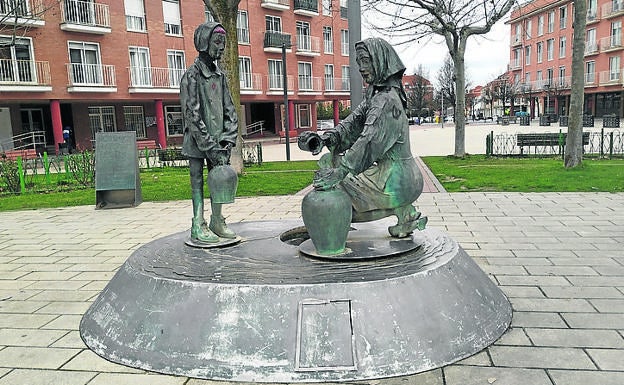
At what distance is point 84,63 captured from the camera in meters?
27.0

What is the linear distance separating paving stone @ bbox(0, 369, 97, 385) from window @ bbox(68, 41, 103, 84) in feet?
84.9

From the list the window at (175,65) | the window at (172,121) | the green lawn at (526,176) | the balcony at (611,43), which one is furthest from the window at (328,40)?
the balcony at (611,43)

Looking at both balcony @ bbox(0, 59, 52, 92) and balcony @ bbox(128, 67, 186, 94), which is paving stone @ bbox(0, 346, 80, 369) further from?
balcony @ bbox(128, 67, 186, 94)

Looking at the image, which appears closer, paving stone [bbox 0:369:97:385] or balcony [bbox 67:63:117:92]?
paving stone [bbox 0:369:97:385]

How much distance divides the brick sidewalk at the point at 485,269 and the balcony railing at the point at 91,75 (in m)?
18.2

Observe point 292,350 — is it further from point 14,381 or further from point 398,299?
point 14,381

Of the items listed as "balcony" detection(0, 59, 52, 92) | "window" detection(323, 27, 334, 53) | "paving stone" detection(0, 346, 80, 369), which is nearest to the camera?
"paving stone" detection(0, 346, 80, 369)

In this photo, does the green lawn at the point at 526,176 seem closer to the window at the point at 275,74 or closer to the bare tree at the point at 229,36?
the bare tree at the point at 229,36

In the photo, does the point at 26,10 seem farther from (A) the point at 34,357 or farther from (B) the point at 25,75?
(A) the point at 34,357

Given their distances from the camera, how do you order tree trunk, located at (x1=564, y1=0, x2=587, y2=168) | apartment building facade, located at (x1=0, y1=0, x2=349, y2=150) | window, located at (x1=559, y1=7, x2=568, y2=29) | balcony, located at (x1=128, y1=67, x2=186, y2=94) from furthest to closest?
window, located at (x1=559, y1=7, x2=568, y2=29) → balcony, located at (x1=128, y1=67, x2=186, y2=94) → apartment building facade, located at (x1=0, y1=0, x2=349, y2=150) → tree trunk, located at (x1=564, y1=0, x2=587, y2=168)

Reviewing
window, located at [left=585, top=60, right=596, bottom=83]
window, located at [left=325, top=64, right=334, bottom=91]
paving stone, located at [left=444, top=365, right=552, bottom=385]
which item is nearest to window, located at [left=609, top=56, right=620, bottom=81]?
window, located at [left=585, top=60, right=596, bottom=83]

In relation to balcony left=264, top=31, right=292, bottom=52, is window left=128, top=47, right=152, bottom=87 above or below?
below

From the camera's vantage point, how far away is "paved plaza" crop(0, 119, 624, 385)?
316 centimetres

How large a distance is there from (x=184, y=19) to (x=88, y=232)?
86.0 feet
